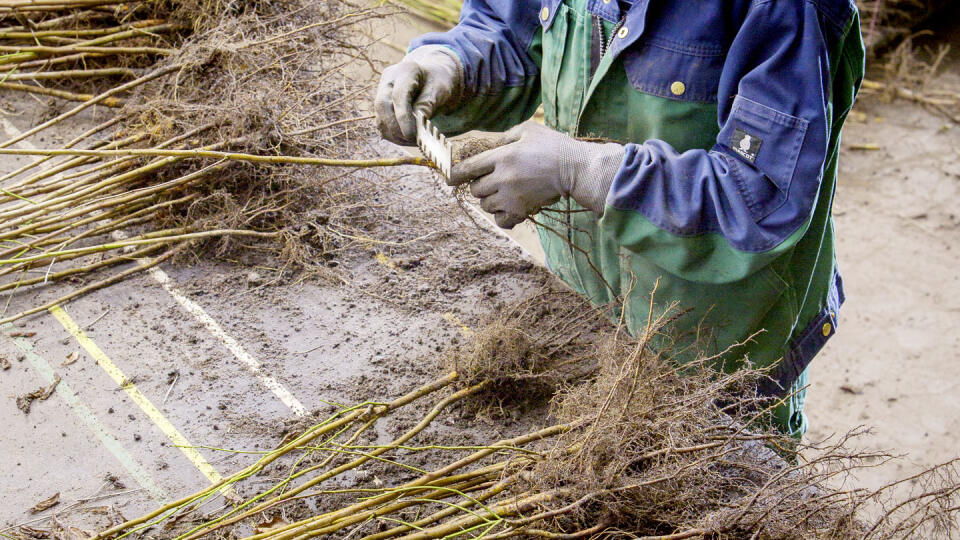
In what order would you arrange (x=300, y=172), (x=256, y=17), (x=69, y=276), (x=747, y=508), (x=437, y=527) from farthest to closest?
(x=256, y=17) < (x=300, y=172) < (x=69, y=276) < (x=437, y=527) < (x=747, y=508)

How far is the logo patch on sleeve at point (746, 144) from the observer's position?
1607mm

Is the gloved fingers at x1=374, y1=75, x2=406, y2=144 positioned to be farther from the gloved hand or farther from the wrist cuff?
the wrist cuff

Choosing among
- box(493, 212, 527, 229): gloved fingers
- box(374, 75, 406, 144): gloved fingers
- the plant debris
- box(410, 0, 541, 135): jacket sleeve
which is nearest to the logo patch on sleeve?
box(493, 212, 527, 229): gloved fingers

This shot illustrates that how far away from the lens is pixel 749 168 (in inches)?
64.2

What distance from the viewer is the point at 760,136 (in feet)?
5.23

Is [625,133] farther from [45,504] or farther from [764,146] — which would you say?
[45,504]

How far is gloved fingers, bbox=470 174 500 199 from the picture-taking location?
1.82 meters

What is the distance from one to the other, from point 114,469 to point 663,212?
1352 mm

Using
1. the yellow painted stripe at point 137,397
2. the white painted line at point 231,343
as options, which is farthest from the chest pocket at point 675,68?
the yellow painted stripe at point 137,397

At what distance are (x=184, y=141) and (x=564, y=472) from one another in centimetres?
175

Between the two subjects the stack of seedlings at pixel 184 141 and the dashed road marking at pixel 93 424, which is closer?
the dashed road marking at pixel 93 424

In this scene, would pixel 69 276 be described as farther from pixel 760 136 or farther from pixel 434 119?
pixel 760 136

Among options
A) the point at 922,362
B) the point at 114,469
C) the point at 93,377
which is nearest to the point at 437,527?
the point at 114,469

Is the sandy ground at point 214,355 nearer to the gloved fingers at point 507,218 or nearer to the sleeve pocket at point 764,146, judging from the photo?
the gloved fingers at point 507,218
